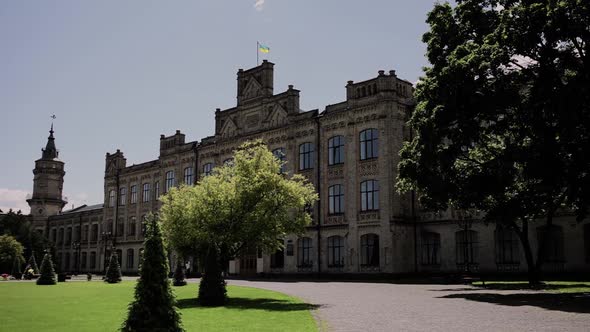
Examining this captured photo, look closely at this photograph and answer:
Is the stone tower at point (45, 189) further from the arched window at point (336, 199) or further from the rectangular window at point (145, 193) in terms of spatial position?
the arched window at point (336, 199)

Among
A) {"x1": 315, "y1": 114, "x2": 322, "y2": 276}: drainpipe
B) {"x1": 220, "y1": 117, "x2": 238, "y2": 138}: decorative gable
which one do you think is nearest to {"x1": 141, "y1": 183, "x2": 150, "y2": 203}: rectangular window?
{"x1": 220, "y1": 117, "x2": 238, "y2": 138}: decorative gable

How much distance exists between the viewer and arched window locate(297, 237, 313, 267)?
4769 cm

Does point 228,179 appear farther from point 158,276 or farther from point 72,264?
point 72,264

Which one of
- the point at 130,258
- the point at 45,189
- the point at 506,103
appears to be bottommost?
the point at 130,258

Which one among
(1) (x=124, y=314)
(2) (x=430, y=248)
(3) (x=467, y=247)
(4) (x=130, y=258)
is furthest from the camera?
(4) (x=130, y=258)

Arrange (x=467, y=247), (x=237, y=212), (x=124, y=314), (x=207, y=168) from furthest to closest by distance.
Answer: (x=207, y=168) → (x=467, y=247) → (x=237, y=212) → (x=124, y=314)

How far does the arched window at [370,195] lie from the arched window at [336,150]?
3.36 metres

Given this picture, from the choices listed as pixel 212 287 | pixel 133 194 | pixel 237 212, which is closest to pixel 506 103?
pixel 237 212

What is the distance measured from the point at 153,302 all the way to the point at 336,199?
3467 cm

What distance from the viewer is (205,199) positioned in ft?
88.8

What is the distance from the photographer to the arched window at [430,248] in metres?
42.9

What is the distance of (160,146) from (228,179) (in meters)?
41.5

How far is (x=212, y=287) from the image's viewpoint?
2483 centimetres

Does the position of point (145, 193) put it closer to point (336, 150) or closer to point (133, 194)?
point (133, 194)
